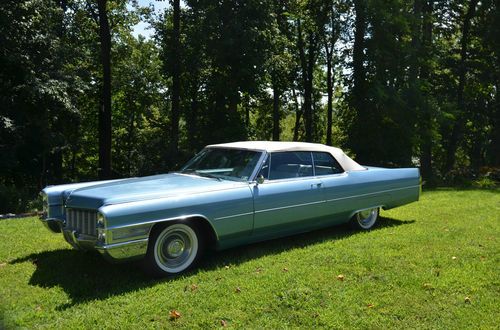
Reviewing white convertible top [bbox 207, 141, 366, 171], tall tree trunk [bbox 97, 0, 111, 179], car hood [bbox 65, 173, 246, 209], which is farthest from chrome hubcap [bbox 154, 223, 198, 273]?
tall tree trunk [bbox 97, 0, 111, 179]

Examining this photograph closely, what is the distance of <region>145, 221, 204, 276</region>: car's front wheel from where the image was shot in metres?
4.98

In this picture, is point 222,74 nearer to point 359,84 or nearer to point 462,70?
point 359,84

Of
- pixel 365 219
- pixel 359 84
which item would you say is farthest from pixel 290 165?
pixel 359 84

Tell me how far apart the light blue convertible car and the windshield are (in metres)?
0.02

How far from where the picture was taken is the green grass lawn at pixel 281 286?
4.00m

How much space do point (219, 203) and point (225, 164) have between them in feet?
3.57

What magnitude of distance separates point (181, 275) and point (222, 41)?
44.9 feet

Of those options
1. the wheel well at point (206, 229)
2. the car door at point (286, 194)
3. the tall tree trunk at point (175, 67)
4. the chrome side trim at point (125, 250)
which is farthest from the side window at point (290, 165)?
the tall tree trunk at point (175, 67)

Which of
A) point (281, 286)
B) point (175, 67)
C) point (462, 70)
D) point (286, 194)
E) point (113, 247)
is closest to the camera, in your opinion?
point (113, 247)

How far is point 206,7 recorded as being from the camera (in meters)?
17.9

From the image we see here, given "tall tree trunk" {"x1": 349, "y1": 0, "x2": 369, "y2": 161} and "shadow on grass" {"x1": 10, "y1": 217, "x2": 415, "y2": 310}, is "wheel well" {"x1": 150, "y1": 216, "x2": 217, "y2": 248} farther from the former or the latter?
"tall tree trunk" {"x1": 349, "y1": 0, "x2": 369, "y2": 161}

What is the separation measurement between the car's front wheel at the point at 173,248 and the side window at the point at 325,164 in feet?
7.57

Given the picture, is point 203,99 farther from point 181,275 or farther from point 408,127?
point 181,275

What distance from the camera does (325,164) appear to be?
697 cm
